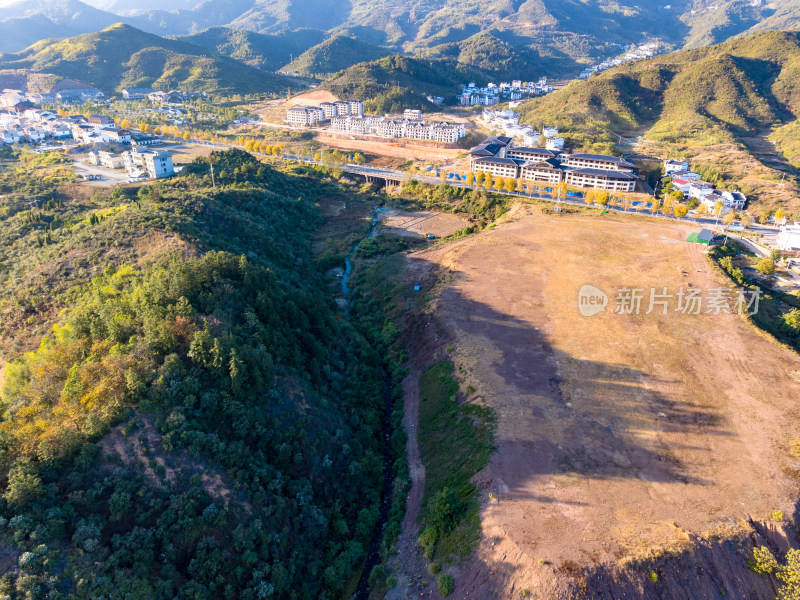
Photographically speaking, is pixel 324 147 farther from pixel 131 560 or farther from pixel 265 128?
pixel 131 560

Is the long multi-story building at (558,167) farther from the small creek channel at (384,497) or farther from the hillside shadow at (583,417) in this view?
the small creek channel at (384,497)

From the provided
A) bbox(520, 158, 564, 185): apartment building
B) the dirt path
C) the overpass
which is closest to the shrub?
the dirt path

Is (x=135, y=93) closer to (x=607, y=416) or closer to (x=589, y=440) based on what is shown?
(x=607, y=416)

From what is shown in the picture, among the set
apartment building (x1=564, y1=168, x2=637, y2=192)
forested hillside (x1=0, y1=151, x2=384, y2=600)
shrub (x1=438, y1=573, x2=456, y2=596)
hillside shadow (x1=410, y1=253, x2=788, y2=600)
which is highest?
apartment building (x1=564, y1=168, x2=637, y2=192)

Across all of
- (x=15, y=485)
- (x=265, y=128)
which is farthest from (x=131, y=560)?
(x=265, y=128)

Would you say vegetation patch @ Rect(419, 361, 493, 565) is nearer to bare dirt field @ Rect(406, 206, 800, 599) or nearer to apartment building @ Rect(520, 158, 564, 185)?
bare dirt field @ Rect(406, 206, 800, 599)

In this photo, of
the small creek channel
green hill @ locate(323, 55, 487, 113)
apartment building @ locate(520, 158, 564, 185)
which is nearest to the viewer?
the small creek channel
